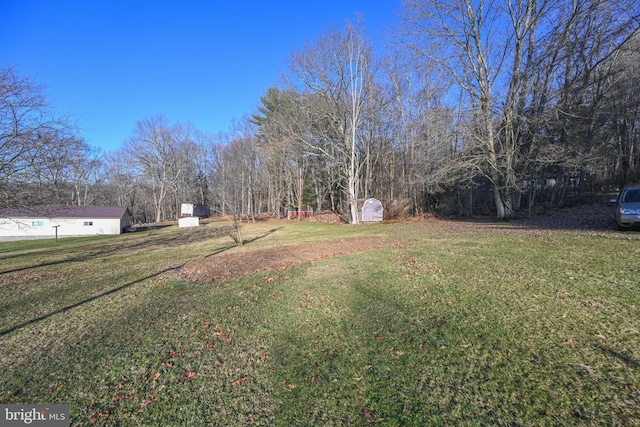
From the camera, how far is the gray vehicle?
28.6 ft

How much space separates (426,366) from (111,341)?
15.3ft

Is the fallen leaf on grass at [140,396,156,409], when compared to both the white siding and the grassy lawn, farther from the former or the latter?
the white siding

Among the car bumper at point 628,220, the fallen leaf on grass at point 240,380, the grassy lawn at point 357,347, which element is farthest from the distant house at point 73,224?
the car bumper at point 628,220

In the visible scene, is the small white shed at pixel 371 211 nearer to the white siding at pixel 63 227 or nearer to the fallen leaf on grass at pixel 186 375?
the fallen leaf on grass at pixel 186 375

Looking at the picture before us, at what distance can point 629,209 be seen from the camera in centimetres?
882

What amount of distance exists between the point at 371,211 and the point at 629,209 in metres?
16.8

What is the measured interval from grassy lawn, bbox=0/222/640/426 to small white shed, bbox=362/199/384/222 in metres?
17.6

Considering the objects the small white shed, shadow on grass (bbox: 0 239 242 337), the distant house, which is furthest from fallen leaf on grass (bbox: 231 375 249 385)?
the distant house

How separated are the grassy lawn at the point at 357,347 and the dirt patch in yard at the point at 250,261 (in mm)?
1284

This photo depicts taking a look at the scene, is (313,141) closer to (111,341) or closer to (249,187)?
(249,187)

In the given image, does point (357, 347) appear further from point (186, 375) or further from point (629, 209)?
point (629, 209)

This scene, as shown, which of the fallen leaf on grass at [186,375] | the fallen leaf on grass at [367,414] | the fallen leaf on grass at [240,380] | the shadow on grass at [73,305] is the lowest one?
the shadow on grass at [73,305]

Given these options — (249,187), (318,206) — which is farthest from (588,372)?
(249,187)

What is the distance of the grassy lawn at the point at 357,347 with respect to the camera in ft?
8.35
